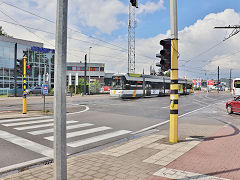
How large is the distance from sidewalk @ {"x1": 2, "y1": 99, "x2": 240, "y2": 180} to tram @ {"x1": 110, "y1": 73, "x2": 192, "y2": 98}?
20.3 meters

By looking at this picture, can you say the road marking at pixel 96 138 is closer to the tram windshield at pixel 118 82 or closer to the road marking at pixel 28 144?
the road marking at pixel 28 144

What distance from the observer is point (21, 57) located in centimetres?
4281

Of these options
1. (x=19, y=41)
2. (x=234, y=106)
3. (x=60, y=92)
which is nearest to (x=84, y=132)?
(x=60, y=92)

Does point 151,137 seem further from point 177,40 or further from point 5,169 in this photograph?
point 5,169

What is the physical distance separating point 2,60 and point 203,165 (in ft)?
138

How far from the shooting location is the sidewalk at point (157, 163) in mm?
4035

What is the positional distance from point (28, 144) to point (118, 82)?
21035 millimetres

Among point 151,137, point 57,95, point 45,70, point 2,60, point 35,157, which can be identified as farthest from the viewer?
point 45,70

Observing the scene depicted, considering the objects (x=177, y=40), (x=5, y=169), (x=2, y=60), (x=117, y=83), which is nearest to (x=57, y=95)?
(x=5, y=169)

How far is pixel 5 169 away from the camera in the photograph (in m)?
4.45

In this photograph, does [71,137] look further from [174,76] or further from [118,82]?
[118,82]

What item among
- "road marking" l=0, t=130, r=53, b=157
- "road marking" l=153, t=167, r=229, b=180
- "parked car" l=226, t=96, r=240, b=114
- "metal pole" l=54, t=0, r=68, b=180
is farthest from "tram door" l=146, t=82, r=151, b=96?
"metal pole" l=54, t=0, r=68, b=180

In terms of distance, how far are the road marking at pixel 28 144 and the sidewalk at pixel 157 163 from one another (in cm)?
107

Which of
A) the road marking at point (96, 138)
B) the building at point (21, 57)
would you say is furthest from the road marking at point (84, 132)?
the building at point (21, 57)
